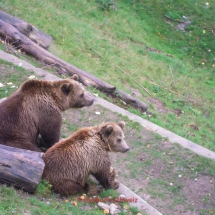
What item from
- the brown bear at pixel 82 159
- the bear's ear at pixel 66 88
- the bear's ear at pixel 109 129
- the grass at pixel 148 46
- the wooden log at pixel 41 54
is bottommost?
the grass at pixel 148 46

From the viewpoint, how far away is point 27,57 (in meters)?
12.7

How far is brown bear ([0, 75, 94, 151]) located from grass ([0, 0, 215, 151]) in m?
4.67

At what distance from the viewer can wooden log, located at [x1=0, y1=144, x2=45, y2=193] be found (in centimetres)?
592

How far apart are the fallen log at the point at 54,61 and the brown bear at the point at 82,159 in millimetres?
4914

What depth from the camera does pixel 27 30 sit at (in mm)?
13680

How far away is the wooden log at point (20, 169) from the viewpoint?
19.4ft

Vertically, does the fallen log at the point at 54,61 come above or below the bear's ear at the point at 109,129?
below

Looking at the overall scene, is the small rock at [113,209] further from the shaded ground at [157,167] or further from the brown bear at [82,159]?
the shaded ground at [157,167]

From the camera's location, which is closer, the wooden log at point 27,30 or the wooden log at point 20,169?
the wooden log at point 20,169

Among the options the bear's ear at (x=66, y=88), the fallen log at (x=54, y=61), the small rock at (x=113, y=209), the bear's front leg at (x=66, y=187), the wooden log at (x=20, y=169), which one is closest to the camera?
the wooden log at (x=20, y=169)

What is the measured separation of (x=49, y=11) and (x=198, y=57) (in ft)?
24.8

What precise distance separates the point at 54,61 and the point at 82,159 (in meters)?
6.21

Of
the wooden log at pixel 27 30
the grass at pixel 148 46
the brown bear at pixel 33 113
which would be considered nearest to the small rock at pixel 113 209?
the brown bear at pixel 33 113

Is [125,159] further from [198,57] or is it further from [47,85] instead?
[198,57]
